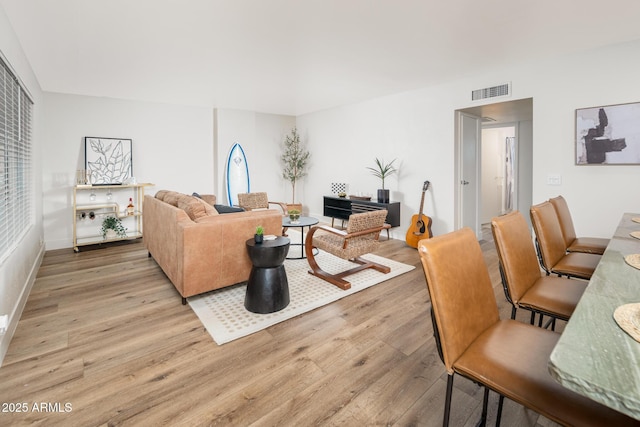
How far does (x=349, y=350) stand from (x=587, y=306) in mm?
1449

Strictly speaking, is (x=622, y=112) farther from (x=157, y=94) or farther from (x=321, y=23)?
(x=157, y=94)

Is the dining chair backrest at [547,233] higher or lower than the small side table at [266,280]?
higher

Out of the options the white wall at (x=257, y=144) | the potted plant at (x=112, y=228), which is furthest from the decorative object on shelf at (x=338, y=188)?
the potted plant at (x=112, y=228)

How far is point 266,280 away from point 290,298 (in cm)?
42

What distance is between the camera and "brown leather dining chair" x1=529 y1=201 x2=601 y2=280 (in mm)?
2035

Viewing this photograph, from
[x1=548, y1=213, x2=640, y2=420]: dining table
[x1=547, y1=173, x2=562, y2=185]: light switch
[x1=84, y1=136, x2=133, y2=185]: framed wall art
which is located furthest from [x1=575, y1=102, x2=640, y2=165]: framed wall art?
[x1=84, y1=136, x2=133, y2=185]: framed wall art

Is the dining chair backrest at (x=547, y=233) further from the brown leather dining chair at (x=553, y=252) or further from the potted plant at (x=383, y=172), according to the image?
the potted plant at (x=383, y=172)

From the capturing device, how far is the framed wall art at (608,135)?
10.2ft

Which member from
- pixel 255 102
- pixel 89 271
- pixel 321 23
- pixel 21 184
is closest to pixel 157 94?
pixel 255 102

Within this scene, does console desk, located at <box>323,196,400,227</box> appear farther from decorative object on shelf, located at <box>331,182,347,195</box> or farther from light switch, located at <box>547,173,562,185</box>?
light switch, located at <box>547,173,562,185</box>

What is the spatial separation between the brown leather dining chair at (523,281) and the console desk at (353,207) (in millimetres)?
3279

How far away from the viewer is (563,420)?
0.90 m

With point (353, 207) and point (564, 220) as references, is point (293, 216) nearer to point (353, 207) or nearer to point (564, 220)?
point (353, 207)

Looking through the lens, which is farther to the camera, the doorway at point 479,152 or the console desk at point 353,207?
the console desk at point 353,207
